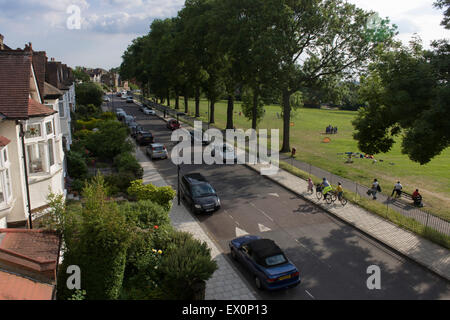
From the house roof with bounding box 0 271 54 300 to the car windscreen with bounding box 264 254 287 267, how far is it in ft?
22.8

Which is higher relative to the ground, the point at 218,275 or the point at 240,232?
the point at 240,232

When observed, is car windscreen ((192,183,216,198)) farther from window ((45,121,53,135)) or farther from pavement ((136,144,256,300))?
window ((45,121,53,135))

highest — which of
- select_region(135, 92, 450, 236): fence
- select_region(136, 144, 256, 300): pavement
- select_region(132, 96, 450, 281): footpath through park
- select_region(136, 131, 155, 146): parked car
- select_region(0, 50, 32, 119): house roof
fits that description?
select_region(0, 50, 32, 119): house roof

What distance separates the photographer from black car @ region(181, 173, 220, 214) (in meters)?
18.6

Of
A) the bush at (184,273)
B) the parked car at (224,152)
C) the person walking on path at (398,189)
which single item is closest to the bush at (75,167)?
the parked car at (224,152)

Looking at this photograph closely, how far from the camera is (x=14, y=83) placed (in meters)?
12.3

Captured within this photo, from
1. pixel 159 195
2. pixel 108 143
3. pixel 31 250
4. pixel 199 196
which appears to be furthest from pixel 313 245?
pixel 108 143

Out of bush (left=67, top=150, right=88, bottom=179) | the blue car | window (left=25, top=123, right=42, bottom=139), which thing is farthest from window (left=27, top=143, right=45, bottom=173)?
the blue car

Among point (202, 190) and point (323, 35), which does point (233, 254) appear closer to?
point (202, 190)

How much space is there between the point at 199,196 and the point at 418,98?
12.3 metres

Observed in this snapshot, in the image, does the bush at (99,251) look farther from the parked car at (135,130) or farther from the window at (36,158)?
the parked car at (135,130)

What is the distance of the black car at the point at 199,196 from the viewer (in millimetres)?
18641

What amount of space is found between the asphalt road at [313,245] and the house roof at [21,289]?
22.6ft

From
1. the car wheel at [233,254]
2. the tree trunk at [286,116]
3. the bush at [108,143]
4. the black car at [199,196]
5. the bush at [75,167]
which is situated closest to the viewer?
the car wheel at [233,254]
